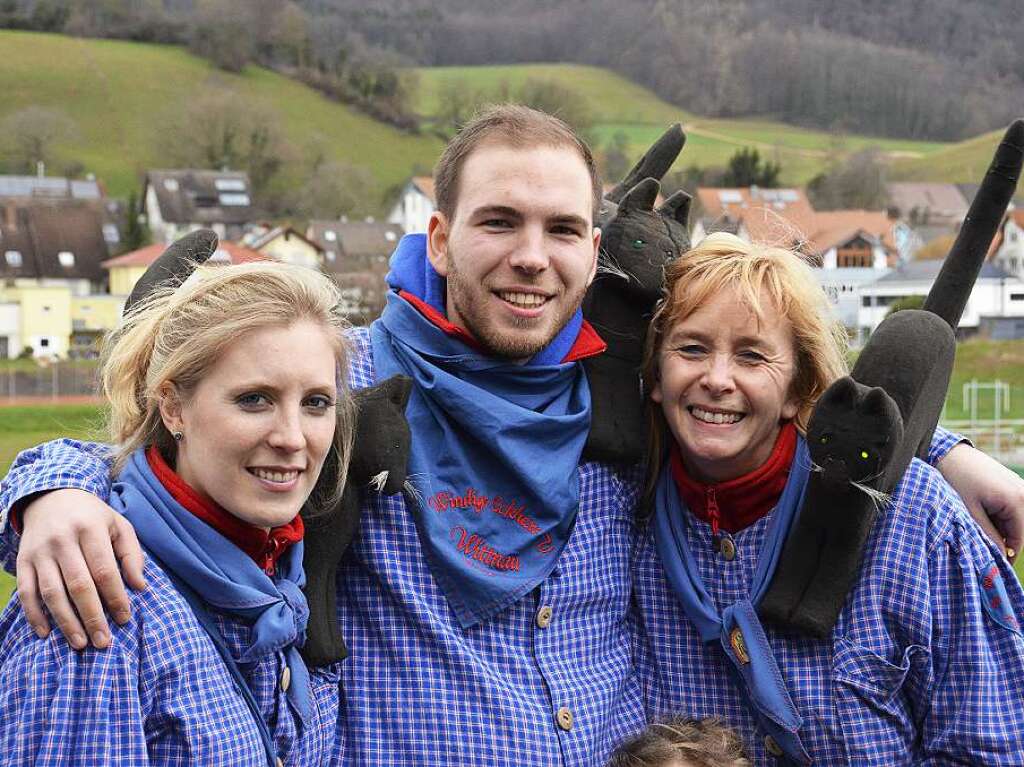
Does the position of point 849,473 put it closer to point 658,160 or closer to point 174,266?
point 658,160

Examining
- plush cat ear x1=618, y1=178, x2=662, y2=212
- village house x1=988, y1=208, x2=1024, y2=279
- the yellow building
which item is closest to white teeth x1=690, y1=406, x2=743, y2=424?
plush cat ear x1=618, y1=178, x2=662, y2=212

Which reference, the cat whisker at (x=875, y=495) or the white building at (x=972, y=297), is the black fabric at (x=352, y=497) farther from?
the white building at (x=972, y=297)

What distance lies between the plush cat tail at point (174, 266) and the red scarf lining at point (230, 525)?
1.97 feet

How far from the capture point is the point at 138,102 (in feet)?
310

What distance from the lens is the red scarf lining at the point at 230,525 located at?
2.71m

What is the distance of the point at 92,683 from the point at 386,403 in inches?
42.4

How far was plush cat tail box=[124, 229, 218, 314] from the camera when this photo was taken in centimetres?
328

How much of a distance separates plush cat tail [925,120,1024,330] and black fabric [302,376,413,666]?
1.57 m

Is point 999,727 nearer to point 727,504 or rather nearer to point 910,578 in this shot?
point 910,578

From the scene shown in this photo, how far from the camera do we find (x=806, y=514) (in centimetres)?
321

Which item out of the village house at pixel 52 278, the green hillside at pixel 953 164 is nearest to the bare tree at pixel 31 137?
the village house at pixel 52 278

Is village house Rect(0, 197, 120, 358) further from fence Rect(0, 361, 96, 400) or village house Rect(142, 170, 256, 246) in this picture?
village house Rect(142, 170, 256, 246)

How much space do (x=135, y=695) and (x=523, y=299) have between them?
1461 millimetres

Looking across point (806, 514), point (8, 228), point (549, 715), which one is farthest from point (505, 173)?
point (8, 228)
